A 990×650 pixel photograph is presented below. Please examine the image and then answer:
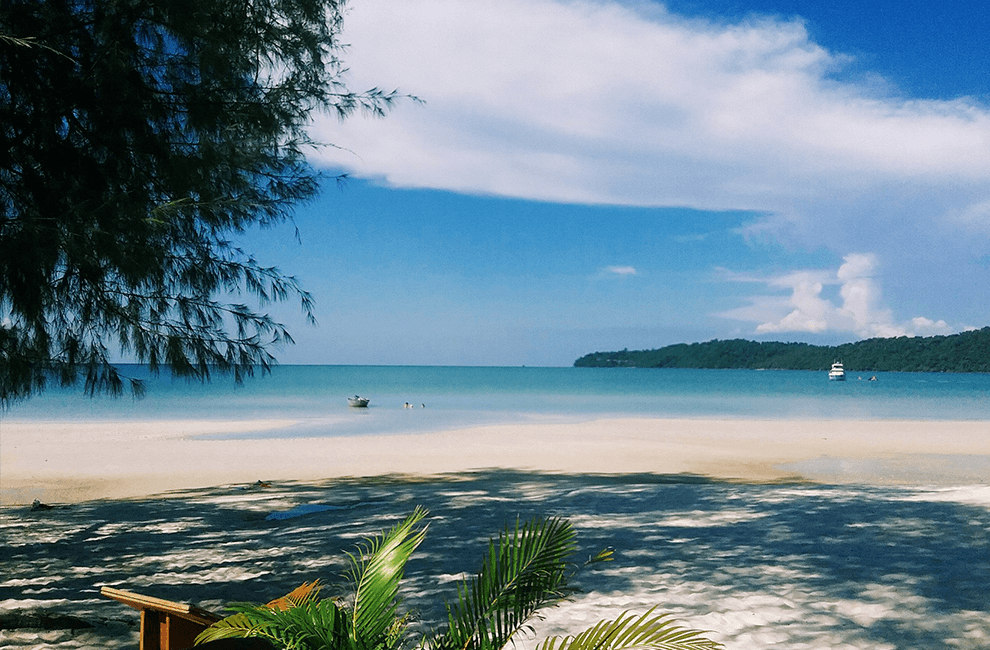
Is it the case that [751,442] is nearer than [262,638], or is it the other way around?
[262,638]

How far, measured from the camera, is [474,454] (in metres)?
16.6

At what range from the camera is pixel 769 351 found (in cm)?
14275

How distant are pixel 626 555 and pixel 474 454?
10894 millimetres

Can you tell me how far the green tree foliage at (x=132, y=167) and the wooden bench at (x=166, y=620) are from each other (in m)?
2.25

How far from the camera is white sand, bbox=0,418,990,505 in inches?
504

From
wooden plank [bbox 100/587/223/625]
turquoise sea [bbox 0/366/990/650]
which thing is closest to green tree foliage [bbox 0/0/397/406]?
turquoise sea [bbox 0/366/990/650]

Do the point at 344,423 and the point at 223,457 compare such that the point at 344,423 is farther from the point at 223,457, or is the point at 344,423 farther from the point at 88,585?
the point at 88,585

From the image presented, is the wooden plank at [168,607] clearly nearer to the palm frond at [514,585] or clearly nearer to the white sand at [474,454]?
the palm frond at [514,585]

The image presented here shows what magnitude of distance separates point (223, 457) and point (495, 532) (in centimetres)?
1157

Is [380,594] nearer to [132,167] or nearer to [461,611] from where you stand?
[461,611]

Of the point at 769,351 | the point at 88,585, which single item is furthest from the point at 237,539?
the point at 769,351

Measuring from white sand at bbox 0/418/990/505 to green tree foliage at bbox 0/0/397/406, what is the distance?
22.3 ft

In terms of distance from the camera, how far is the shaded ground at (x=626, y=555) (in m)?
4.34

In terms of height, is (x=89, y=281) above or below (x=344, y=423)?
above
